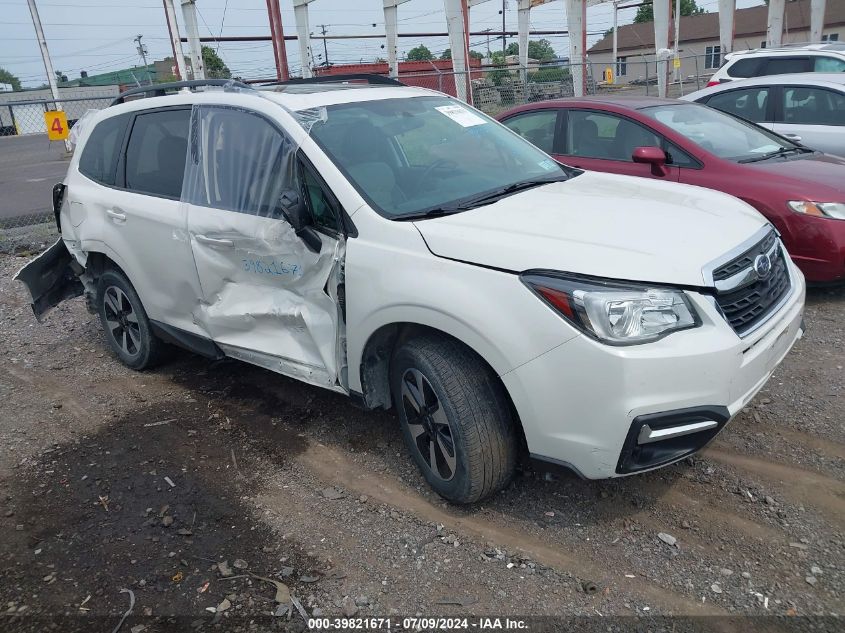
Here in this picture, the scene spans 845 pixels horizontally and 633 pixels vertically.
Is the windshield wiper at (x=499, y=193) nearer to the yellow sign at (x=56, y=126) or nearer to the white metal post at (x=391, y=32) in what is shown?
the yellow sign at (x=56, y=126)

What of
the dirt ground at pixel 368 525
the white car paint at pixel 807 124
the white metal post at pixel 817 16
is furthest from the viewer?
the white metal post at pixel 817 16

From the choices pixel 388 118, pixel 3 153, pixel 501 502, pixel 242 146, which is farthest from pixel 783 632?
pixel 3 153

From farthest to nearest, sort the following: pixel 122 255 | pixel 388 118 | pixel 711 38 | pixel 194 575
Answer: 1. pixel 711 38
2. pixel 122 255
3. pixel 388 118
4. pixel 194 575

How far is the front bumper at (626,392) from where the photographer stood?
2594 millimetres

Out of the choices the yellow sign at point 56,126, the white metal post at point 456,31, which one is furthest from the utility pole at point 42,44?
the white metal post at point 456,31

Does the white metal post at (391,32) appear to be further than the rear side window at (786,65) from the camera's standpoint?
Yes

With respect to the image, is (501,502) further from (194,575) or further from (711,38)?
(711,38)

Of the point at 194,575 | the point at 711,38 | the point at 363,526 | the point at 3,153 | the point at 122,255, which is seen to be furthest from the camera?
the point at 711,38

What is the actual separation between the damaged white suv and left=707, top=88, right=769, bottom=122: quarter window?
516 centimetres

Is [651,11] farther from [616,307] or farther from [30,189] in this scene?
[616,307]

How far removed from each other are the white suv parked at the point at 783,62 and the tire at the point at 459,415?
26.8 ft

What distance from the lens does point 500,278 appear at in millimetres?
A: 2797

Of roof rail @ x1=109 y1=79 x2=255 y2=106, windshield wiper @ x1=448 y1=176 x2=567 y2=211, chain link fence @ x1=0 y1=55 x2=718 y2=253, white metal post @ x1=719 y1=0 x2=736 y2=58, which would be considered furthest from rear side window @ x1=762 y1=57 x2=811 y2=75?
white metal post @ x1=719 y1=0 x2=736 y2=58

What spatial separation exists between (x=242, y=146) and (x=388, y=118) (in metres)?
0.83
